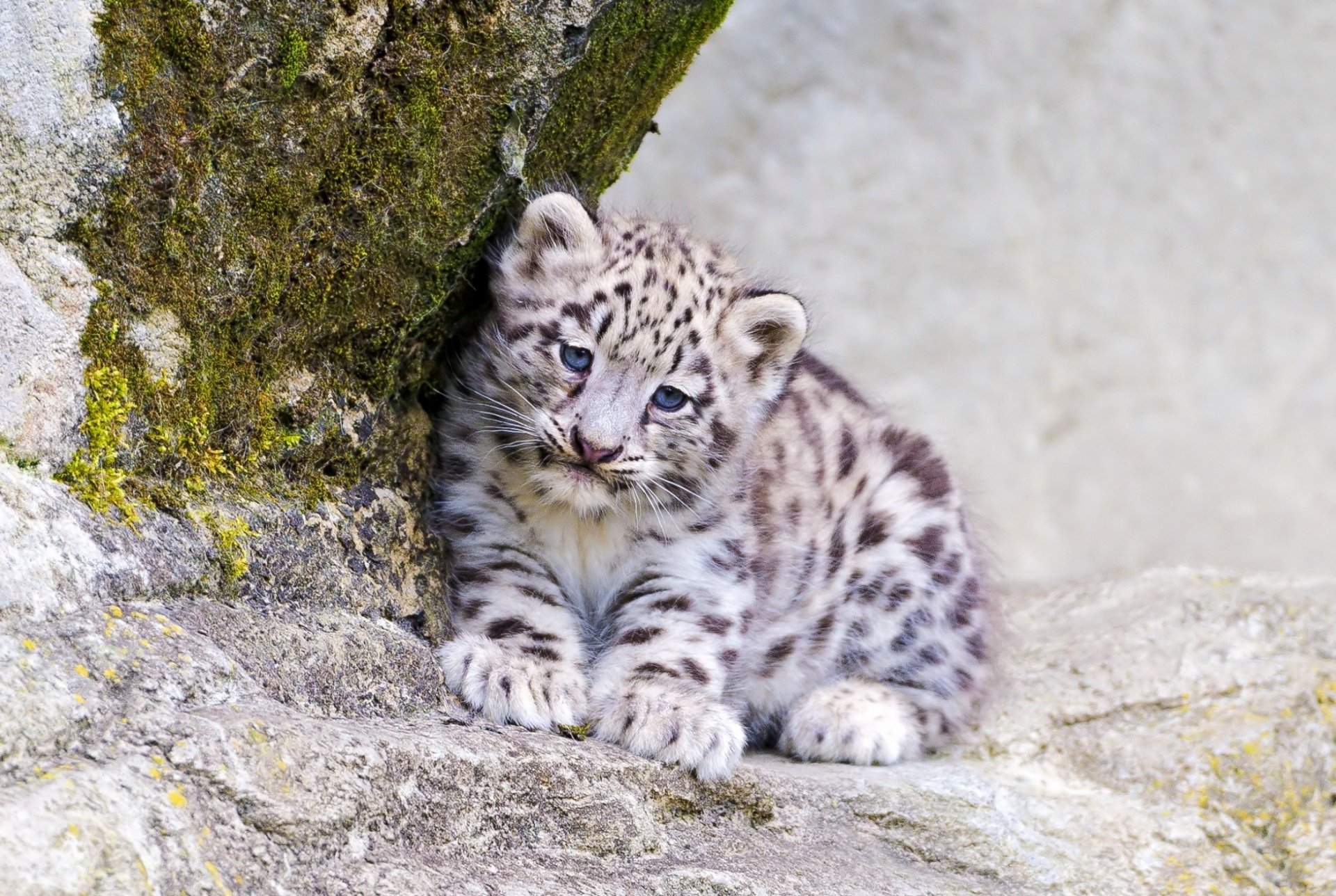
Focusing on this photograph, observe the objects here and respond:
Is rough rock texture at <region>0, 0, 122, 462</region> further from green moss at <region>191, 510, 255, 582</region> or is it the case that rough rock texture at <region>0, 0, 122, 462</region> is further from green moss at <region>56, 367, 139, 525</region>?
green moss at <region>191, 510, 255, 582</region>

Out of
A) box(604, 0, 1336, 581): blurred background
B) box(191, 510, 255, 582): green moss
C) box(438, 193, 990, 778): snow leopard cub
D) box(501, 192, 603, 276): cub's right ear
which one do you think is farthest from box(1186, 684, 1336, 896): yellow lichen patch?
box(604, 0, 1336, 581): blurred background

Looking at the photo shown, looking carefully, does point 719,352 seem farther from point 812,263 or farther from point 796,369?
point 812,263

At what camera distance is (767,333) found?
4852mm

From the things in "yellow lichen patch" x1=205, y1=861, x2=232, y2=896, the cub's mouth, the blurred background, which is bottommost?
"yellow lichen patch" x1=205, y1=861, x2=232, y2=896

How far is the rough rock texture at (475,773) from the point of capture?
8.73 feet

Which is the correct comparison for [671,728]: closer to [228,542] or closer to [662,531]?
[662,531]

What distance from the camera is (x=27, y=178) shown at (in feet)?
10.4

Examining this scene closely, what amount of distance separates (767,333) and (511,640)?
53.5 inches

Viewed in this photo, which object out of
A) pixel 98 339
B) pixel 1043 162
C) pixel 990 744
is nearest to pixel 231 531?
pixel 98 339

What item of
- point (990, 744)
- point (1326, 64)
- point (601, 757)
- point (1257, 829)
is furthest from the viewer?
point (1326, 64)

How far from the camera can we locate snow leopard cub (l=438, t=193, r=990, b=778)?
4.37 metres

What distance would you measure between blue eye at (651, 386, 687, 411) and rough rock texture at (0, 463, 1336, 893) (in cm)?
102

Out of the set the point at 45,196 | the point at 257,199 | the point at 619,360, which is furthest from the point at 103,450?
the point at 619,360

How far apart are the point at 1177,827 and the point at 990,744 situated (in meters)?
0.86
